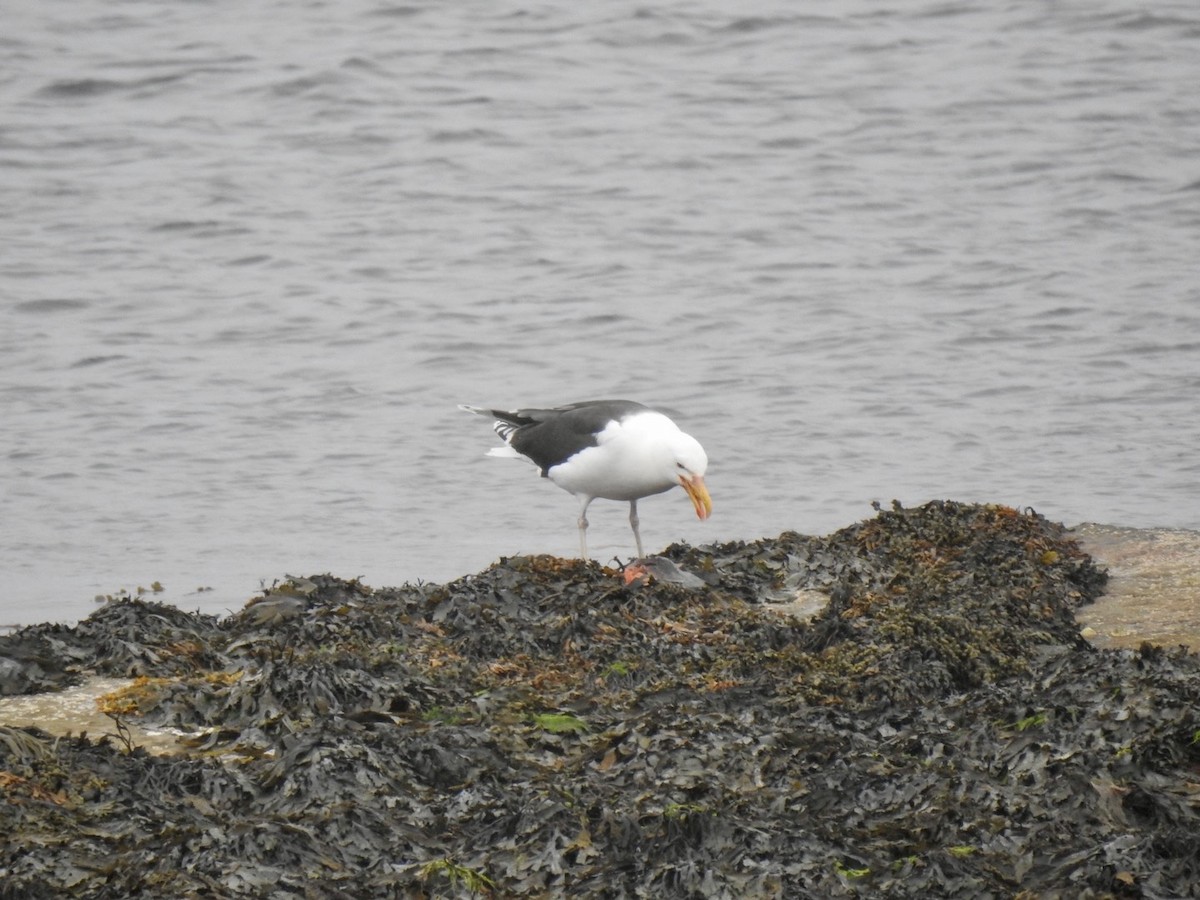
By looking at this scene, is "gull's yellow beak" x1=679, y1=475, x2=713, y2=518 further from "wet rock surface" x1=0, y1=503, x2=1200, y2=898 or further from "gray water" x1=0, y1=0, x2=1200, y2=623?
"wet rock surface" x1=0, y1=503, x2=1200, y2=898

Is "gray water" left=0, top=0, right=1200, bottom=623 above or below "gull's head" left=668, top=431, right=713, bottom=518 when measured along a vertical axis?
below

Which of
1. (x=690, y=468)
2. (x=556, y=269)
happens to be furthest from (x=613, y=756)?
(x=556, y=269)

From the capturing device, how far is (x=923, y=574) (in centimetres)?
604

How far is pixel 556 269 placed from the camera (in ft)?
45.9

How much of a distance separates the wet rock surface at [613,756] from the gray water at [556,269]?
9.43 feet

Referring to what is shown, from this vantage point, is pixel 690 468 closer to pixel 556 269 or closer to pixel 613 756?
pixel 613 756

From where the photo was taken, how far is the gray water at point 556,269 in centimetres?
954

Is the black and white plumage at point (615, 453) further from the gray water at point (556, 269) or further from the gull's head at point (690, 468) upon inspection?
the gray water at point (556, 269)

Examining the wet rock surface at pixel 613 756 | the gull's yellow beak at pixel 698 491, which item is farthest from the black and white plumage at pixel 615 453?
the wet rock surface at pixel 613 756

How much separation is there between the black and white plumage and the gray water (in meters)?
0.83

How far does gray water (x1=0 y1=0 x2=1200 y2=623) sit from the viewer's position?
954 centimetres

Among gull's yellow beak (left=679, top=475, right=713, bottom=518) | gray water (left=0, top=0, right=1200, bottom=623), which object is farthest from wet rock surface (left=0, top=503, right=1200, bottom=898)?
gray water (left=0, top=0, right=1200, bottom=623)

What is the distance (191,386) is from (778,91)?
8846mm

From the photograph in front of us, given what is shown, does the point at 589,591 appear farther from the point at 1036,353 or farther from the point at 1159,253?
the point at 1159,253
